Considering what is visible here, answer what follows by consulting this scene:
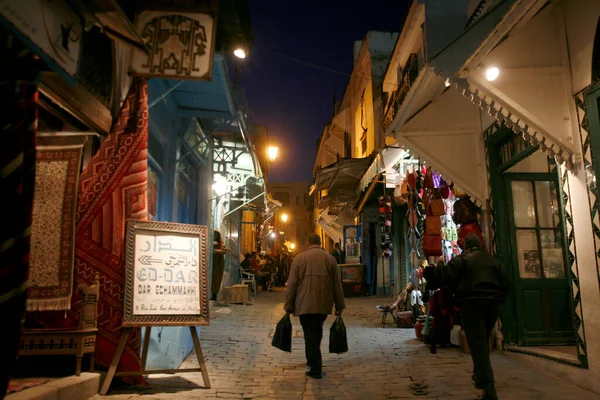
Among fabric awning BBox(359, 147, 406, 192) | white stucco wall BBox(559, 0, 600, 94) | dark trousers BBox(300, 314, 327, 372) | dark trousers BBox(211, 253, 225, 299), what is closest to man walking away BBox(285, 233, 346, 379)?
dark trousers BBox(300, 314, 327, 372)

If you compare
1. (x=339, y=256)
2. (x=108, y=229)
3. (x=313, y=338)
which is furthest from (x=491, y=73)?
(x=339, y=256)

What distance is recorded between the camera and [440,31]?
8469 millimetres

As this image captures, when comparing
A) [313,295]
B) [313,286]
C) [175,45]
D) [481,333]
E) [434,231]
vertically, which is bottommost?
[481,333]

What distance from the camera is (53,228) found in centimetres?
429

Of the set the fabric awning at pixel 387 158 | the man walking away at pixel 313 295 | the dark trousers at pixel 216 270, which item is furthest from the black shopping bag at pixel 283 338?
the dark trousers at pixel 216 270

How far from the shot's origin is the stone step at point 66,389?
3420 mm

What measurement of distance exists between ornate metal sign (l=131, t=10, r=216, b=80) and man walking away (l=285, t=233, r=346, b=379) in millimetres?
2711

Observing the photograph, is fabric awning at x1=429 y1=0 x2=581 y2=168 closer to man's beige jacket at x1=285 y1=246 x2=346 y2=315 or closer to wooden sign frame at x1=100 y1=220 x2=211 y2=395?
man's beige jacket at x1=285 y1=246 x2=346 y2=315

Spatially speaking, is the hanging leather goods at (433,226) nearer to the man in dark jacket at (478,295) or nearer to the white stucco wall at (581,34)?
the man in dark jacket at (478,295)

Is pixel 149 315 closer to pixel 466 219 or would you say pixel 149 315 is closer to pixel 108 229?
pixel 108 229

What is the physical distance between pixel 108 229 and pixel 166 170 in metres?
2.52

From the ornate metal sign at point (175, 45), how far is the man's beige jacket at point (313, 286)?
2690mm

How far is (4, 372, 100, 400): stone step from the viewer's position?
342 centimetres

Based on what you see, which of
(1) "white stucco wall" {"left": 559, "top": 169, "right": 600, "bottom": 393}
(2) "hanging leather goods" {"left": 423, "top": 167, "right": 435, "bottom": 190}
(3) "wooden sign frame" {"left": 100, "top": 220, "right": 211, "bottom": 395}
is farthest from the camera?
(2) "hanging leather goods" {"left": 423, "top": 167, "right": 435, "bottom": 190}
